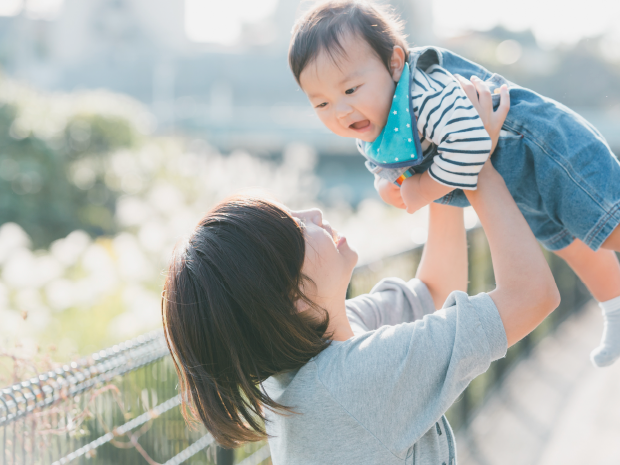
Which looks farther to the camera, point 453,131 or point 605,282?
point 605,282

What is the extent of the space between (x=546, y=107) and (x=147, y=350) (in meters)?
1.43

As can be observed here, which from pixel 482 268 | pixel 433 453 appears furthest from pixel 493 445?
pixel 433 453

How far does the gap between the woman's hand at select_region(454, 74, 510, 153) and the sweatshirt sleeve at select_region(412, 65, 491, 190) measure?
0.03 metres

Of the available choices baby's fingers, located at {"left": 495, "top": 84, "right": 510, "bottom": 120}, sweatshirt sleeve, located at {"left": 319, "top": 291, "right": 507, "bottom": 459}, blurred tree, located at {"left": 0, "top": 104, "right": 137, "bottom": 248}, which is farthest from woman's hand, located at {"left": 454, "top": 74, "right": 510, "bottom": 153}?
blurred tree, located at {"left": 0, "top": 104, "right": 137, "bottom": 248}

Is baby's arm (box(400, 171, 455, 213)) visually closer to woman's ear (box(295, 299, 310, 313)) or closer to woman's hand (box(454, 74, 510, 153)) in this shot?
woman's hand (box(454, 74, 510, 153))

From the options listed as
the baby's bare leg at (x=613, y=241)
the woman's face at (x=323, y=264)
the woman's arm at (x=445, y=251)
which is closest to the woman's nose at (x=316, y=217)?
the woman's face at (x=323, y=264)

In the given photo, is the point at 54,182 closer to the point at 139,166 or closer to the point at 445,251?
the point at 139,166

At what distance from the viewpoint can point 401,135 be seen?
5.00 feet

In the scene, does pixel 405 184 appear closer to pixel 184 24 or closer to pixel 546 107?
pixel 546 107

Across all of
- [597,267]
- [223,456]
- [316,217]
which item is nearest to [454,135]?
[316,217]

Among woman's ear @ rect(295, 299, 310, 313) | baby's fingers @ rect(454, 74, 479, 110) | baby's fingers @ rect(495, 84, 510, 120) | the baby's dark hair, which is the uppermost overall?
the baby's dark hair

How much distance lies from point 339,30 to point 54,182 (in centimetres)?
1134

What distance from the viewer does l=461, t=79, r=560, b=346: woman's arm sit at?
49.0 inches

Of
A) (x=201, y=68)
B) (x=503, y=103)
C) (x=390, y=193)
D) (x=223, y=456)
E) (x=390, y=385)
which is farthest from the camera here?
(x=201, y=68)
